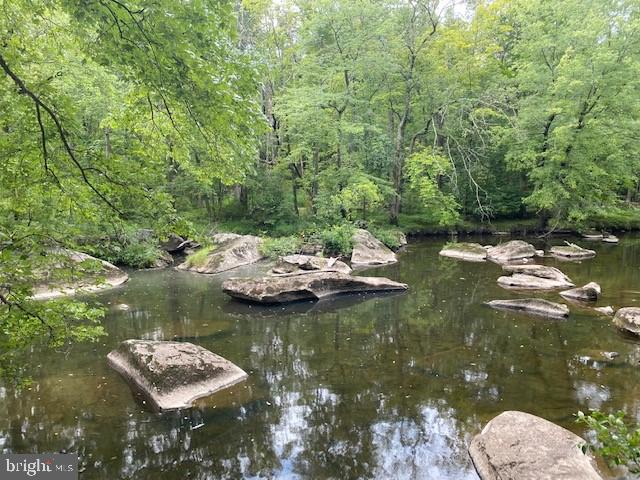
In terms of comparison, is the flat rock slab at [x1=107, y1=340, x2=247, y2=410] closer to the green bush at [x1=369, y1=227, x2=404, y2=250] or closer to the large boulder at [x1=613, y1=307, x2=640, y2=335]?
the large boulder at [x1=613, y1=307, x2=640, y2=335]

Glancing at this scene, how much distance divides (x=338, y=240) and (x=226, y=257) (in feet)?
17.2

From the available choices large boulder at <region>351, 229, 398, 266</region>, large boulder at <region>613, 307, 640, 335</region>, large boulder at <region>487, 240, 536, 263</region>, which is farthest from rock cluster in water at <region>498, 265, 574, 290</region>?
large boulder at <region>351, 229, 398, 266</region>

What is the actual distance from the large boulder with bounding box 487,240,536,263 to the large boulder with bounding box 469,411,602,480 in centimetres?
1377

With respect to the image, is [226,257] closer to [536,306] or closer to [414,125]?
[536,306]

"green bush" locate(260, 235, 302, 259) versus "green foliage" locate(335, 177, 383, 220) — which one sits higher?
"green foliage" locate(335, 177, 383, 220)

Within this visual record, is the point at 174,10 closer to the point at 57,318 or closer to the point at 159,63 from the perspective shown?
the point at 159,63

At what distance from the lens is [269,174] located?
25078 mm

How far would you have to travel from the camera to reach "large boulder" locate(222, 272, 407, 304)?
39.3 feet

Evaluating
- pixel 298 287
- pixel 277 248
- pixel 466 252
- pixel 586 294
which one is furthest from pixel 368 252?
pixel 586 294

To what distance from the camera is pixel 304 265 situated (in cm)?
1602

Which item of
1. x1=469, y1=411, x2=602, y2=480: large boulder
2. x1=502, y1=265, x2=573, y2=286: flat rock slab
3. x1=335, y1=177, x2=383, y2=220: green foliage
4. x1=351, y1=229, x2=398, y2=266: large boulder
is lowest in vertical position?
x1=351, y1=229, x2=398, y2=266: large boulder

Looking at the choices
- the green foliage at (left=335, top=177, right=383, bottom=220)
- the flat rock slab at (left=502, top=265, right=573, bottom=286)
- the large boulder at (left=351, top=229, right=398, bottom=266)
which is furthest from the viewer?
the green foliage at (left=335, top=177, right=383, bottom=220)

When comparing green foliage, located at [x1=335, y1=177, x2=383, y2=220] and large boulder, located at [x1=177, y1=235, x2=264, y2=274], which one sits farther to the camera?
green foliage, located at [x1=335, y1=177, x2=383, y2=220]

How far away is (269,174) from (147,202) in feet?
68.8
